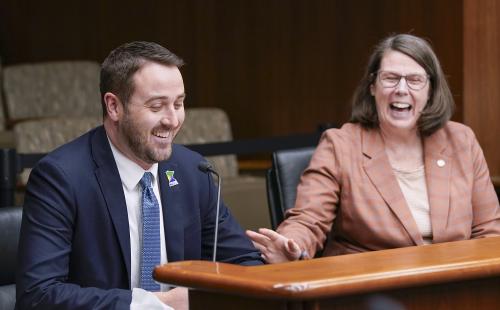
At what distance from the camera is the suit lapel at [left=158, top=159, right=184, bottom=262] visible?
9.36 ft

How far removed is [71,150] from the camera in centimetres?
280

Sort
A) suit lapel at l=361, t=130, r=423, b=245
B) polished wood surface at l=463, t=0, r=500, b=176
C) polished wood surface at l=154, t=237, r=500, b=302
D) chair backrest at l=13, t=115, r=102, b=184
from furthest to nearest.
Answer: chair backrest at l=13, t=115, r=102, b=184 < polished wood surface at l=463, t=0, r=500, b=176 < suit lapel at l=361, t=130, r=423, b=245 < polished wood surface at l=154, t=237, r=500, b=302

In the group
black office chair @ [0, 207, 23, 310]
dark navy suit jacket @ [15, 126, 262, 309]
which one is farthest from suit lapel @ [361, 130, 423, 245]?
black office chair @ [0, 207, 23, 310]

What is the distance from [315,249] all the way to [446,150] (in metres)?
0.58

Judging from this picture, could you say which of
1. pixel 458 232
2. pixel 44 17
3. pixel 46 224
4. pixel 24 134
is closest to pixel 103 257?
pixel 46 224

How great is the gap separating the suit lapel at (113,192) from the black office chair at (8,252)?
387 millimetres

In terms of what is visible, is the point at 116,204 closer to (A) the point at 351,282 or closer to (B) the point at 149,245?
(B) the point at 149,245

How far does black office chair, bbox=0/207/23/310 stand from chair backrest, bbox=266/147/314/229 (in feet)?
3.76

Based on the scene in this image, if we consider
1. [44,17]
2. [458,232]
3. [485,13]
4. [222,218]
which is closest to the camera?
[222,218]

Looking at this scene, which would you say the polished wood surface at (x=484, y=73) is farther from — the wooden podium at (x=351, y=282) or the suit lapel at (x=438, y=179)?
the wooden podium at (x=351, y=282)

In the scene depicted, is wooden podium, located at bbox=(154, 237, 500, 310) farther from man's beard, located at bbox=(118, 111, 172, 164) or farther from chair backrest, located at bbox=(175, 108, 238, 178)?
chair backrest, located at bbox=(175, 108, 238, 178)

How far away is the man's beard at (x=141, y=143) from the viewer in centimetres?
276

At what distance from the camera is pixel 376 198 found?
3.64 meters

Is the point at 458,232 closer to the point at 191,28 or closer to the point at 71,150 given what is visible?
the point at 71,150
